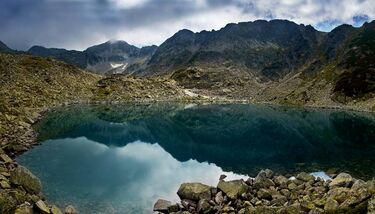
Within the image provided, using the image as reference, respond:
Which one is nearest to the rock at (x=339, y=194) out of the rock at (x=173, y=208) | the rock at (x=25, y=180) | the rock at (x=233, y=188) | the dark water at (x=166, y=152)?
the rock at (x=233, y=188)

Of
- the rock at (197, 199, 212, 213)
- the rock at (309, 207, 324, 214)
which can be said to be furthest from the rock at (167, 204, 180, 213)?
the rock at (309, 207, 324, 214)

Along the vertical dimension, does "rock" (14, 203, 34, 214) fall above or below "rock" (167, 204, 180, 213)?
above

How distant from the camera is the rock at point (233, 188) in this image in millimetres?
36469

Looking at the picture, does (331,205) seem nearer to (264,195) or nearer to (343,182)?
(343,182)

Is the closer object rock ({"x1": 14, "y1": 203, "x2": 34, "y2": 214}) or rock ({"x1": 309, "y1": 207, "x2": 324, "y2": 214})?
rock ({"x1": 309, "y1": 207, "x2": 324, "y2": 214})

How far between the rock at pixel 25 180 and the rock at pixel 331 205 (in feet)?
82.1

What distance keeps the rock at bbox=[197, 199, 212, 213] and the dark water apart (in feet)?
19.3

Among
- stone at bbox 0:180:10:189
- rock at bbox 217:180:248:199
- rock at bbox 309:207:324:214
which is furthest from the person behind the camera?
rock at bbox 217:180:248:199

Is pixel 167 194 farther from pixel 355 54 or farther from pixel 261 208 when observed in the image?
pixel 355 54

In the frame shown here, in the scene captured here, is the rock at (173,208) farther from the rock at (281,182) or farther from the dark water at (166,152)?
the rock at (281,182)

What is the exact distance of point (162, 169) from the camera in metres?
58.3

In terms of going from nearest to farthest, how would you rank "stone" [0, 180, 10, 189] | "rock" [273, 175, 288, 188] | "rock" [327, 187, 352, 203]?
1. "rock" [327, 187, 352, 203]
2. "stone" [0, 180, 10, 189]
3. "rock" [273, 175, 288, 188]

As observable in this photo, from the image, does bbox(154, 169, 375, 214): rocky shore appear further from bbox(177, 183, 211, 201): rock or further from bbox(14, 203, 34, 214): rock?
bbox(14, 203, 34, 214): rock

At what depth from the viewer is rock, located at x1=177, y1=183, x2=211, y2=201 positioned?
121 ft
